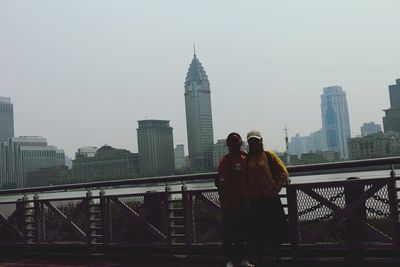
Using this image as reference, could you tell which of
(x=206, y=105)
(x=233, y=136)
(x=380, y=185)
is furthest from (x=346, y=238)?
(x=206, y=105)

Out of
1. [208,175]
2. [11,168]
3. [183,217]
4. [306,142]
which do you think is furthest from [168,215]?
[306,142]

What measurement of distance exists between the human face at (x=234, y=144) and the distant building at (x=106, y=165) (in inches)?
3821

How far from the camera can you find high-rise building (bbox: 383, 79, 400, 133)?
94.7 metres

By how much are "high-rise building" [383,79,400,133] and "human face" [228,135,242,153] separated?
3505 inches

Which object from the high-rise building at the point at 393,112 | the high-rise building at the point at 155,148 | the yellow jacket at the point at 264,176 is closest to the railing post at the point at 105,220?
the yellow jacket at the point at 264,176

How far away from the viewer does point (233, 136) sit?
6.62m

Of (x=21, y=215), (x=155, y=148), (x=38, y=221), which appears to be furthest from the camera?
(x=155, y=148)

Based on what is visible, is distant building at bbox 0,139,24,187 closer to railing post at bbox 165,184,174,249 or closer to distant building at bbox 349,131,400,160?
distant building at bbox 349,131,400,160

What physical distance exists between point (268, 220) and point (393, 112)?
340 feet

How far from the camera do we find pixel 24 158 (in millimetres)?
145125

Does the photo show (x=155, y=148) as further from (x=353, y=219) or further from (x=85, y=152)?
(x=353, y=219)

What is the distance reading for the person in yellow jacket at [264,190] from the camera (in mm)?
6395

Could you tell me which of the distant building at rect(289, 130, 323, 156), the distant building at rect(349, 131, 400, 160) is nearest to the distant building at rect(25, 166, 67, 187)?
the distant building at rect(349, 131, 400, 160)

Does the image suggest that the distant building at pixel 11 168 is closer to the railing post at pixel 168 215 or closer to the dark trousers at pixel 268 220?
the railing post at pixel 168 215
